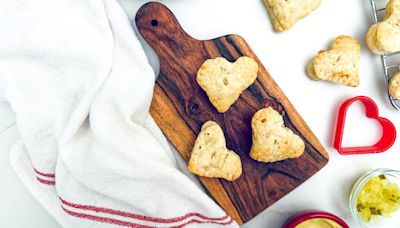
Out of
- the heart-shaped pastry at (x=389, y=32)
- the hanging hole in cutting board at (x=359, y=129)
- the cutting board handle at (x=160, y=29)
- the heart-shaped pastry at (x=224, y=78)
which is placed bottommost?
the hanging hole in cutting board at (x=359, y=129)

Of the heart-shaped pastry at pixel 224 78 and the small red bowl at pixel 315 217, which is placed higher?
the heart-shaped pastry at pixel 224 78

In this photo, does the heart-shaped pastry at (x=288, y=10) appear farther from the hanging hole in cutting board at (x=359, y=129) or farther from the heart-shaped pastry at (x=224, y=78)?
the hanging hole in cutting board at (x=359, y=129)

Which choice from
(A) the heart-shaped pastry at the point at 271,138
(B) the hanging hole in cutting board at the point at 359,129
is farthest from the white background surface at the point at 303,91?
(A) the heart-shaped pastry at the point at 271,138

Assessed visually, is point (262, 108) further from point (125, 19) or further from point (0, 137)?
point (0, 137)

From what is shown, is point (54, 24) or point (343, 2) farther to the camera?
point (343, 2)

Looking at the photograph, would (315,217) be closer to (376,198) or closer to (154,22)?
(376,198)

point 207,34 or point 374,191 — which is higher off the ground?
point 207,34

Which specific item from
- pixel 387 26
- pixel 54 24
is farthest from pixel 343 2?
pixel 54 24
